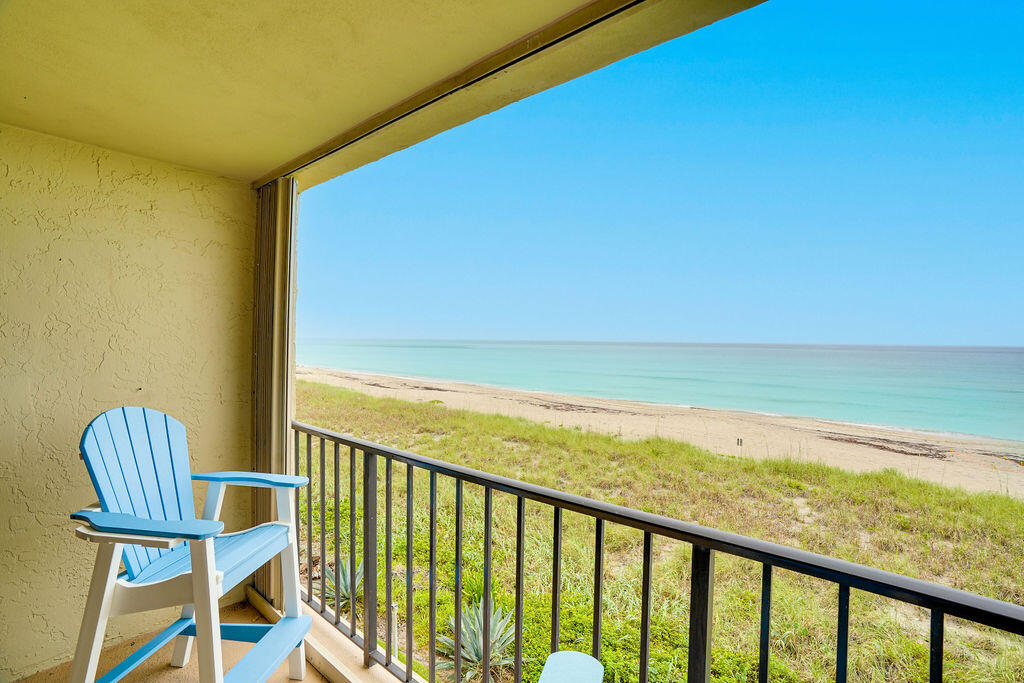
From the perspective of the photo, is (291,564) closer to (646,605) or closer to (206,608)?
(206,608)

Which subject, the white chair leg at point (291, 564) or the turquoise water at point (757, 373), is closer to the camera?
the white chair leg at point (291, 564)

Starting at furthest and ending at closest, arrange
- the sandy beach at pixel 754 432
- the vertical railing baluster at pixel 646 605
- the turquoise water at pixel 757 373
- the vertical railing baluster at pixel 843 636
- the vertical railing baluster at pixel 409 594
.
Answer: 1. the turquoise water at pixel 757 373
2. the sandy beach at pixel 754 432
3. the vertical railing baluster at pixel 409 594
4. the vertical railing baluster at pixel 646 605
5. the vertical railing baluster at pixel 843 636

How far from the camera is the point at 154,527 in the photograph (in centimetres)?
138

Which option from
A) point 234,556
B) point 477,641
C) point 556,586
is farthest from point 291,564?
point 477,641

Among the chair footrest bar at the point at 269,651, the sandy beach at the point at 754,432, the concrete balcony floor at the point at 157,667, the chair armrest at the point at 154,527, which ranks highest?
the chair armrest at the point at 154,527

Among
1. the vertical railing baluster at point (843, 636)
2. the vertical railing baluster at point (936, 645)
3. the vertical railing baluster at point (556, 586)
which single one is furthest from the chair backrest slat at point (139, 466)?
the vertical railing baluster at point (936, 645)

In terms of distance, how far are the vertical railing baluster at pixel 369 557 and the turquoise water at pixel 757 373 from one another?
17193 mm

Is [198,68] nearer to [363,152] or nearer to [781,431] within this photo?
[363,152]

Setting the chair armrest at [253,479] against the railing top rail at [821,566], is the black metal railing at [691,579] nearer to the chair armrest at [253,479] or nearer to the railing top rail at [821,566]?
the railing top rail at [821,566]

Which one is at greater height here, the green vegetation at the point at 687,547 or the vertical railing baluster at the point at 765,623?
the vertical railing baluster at the point at 765,623

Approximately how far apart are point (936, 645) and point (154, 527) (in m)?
1.72

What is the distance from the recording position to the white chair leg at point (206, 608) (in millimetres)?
1431

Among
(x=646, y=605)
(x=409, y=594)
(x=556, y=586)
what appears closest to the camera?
(x=646, y=605)

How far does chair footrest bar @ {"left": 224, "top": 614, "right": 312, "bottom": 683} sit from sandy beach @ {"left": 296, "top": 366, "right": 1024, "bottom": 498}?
48.5 ft
